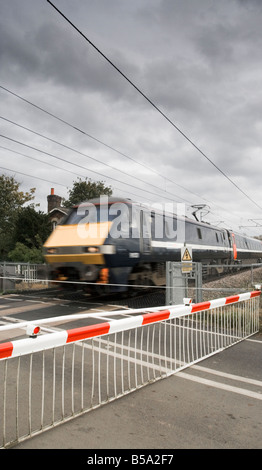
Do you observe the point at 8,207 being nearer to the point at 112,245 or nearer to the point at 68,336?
the point at 112,245

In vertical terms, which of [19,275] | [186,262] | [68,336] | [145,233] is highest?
[145,233]

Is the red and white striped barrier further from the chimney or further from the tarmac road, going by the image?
the chimney

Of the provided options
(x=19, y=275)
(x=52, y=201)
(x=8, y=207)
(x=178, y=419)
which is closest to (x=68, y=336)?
(x=178, y=419)

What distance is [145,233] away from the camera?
1123cm

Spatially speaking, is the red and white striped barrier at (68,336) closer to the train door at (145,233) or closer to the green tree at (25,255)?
the train door at (145,233)

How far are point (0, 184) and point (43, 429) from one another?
115ft

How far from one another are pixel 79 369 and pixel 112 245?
545cm

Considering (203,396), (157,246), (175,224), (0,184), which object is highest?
(0,184)

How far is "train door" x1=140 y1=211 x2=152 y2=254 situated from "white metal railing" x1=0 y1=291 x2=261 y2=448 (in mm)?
4632

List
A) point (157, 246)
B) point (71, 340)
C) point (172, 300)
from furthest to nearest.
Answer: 1. point (157, 246)
2. point (172, 300)
3. point (71, 340)

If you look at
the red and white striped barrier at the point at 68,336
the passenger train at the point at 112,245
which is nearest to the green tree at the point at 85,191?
the passenger train at the point at 112,245
